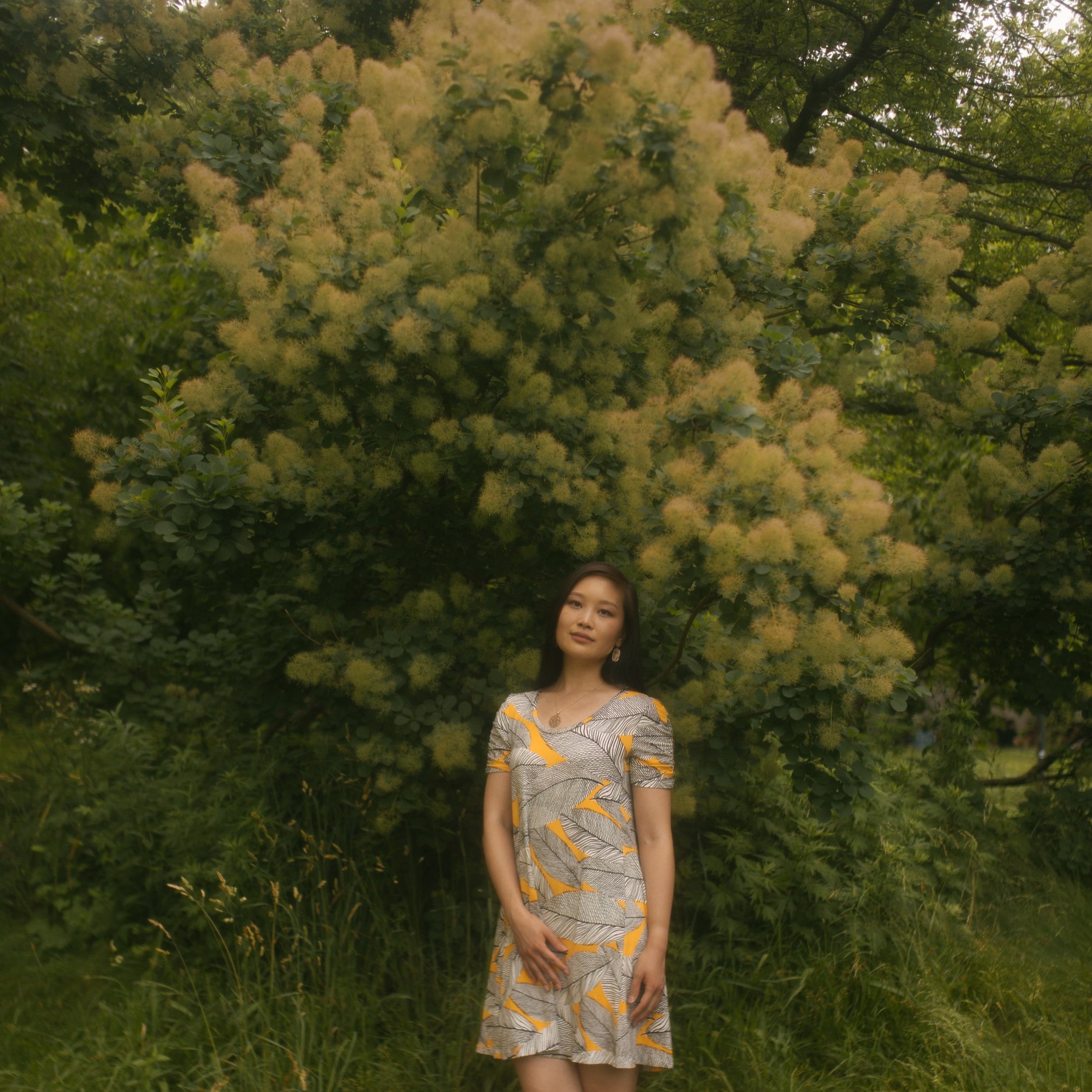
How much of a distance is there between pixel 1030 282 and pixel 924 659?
201 cm

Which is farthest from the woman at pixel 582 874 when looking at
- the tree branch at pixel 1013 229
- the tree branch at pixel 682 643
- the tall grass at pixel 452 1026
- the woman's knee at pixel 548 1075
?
the tree branch at pixel 1013 229

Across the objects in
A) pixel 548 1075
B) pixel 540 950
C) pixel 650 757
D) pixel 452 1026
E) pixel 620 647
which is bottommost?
pixel 452 1026

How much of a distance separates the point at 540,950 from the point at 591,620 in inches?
27.7

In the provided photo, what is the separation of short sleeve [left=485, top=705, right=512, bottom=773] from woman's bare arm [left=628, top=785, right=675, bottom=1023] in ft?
0.96

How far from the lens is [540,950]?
203 cm

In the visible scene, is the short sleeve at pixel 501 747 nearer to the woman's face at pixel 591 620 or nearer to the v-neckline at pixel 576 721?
the v-neckline at pixel 576 721

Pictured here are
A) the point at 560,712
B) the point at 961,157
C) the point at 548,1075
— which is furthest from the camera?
the point at 961,157

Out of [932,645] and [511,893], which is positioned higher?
[932,645]

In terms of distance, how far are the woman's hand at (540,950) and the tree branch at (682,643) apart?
0.86 meters

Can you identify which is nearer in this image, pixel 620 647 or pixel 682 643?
pixel 620 647

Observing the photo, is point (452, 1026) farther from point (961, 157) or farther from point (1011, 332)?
point (961, 157)

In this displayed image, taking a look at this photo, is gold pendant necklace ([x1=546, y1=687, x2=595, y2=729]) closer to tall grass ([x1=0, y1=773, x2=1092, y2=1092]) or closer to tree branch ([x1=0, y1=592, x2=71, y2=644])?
tall grass ([x1=0, y1=773, x2=1092, y2=1092])

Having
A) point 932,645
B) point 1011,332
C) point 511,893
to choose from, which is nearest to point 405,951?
point 511,893

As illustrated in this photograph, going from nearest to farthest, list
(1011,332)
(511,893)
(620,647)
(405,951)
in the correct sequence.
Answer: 1. (511,893)
2. (620,647)
3. (405,951)
4. (1011,332)
